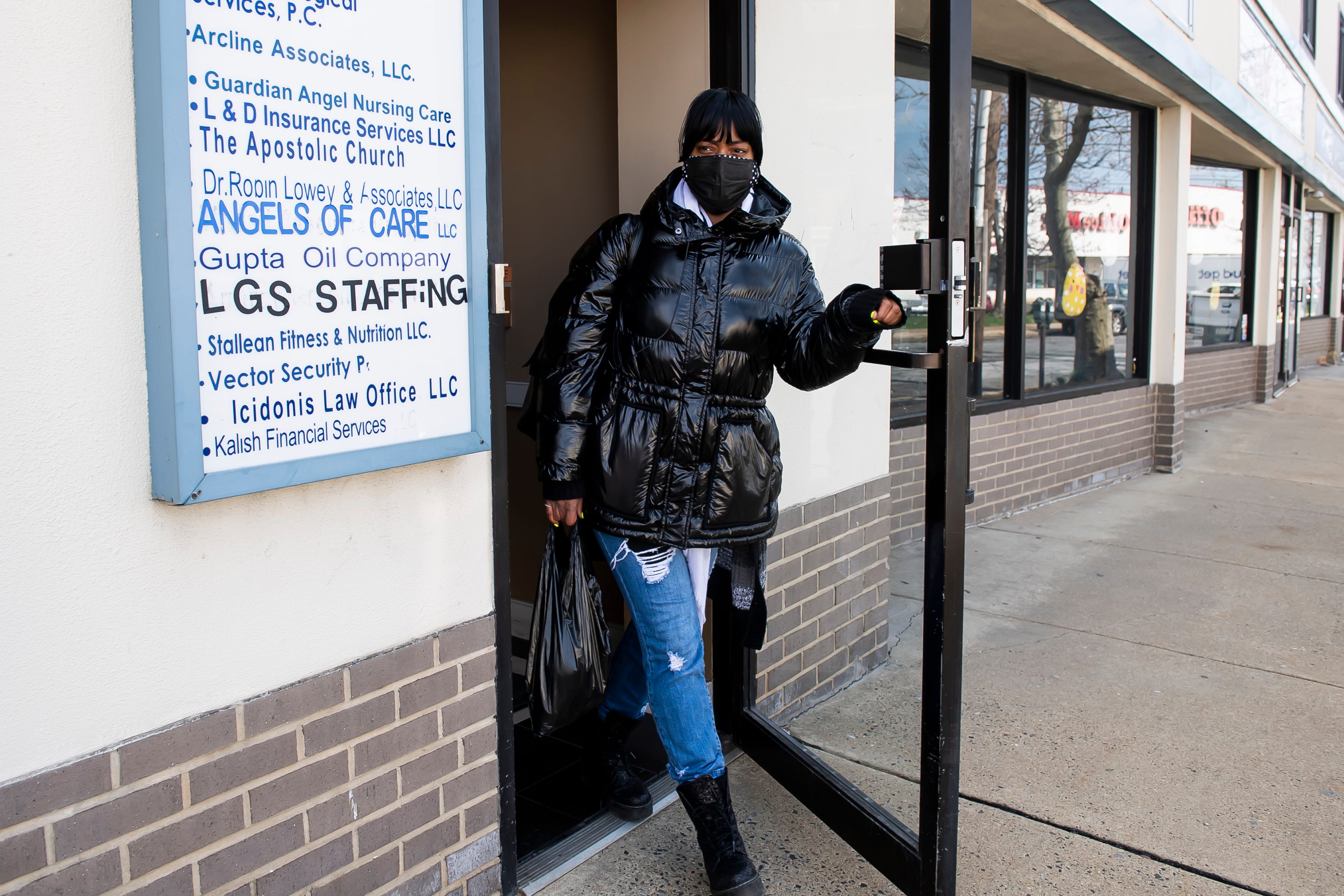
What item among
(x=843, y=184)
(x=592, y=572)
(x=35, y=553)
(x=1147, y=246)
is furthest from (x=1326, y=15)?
(x=35, y=553)

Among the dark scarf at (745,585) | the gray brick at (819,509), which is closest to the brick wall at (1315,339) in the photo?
the gray brick at (819,509)

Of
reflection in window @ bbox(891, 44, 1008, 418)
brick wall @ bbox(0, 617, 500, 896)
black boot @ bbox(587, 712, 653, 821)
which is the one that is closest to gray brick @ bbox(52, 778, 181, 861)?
brick wall @ bbox(0, 617, 500, 896)

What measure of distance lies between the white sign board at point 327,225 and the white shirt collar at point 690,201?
61 centimetres

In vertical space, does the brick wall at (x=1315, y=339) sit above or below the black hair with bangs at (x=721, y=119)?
below

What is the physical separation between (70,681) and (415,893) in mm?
989

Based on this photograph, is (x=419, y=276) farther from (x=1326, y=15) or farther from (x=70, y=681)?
(x=1326, y=15)

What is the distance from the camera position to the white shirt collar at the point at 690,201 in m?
2.59

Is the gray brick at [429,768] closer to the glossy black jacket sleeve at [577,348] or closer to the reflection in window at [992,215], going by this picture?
the glossy black jacket sleeve at [577,348]

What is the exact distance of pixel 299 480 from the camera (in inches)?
76.2

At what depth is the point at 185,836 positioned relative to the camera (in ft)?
6.05

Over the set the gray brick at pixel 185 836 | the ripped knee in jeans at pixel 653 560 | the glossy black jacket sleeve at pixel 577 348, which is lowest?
the gray brick at pixel 185 836

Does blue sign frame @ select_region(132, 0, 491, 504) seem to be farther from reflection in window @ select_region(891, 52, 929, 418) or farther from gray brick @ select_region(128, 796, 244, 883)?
reflection in window @ select_region(891, 52, 929, 418)

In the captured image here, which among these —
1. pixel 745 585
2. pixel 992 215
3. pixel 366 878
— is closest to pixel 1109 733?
pixel 745 585

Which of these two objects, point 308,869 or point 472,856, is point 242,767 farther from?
point 472,856
